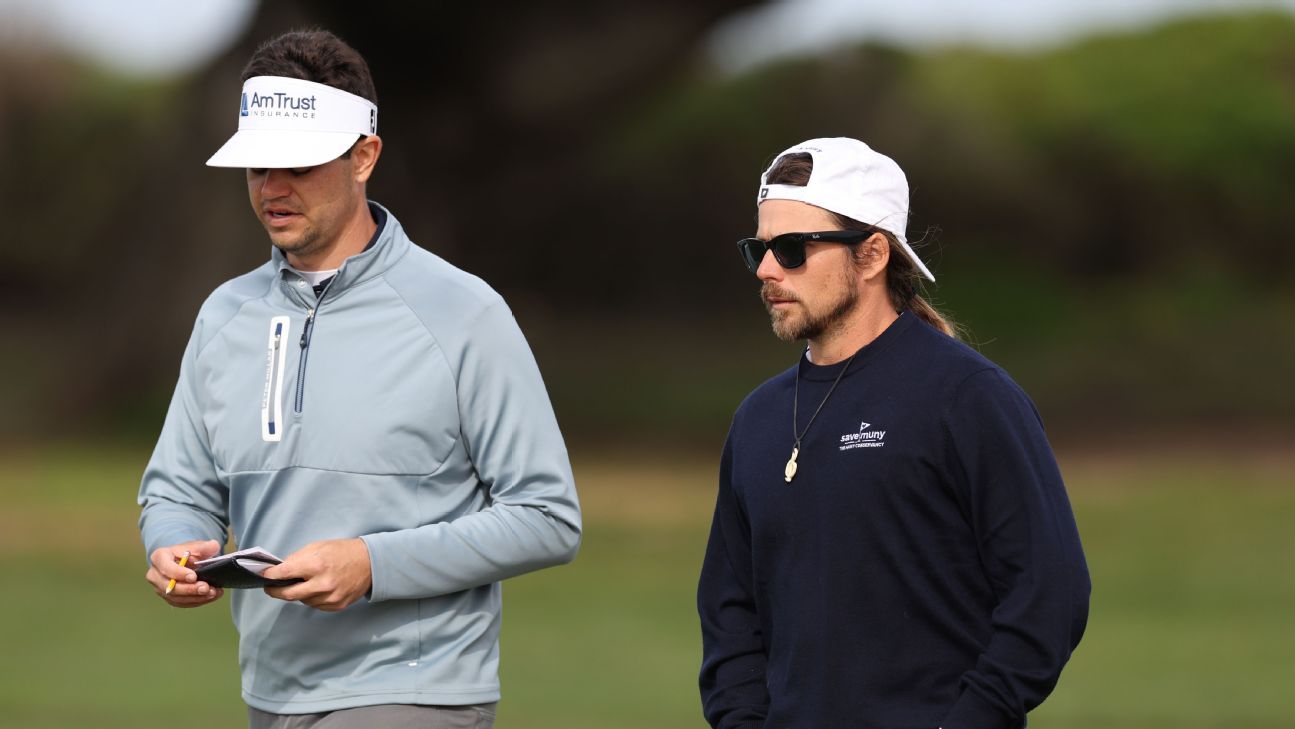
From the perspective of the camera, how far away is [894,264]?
4.30m

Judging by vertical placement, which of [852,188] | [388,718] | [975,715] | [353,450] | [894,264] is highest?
[852,188]

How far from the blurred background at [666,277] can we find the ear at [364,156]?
1314 mm

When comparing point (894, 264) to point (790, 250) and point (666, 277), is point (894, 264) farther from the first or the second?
→ point (666, 277)

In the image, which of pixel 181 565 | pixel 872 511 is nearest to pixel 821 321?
pixel 872 511

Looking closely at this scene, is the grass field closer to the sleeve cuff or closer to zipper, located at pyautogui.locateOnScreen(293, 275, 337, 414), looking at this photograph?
zipper, located at pyautogui.locateOnScreen(293, 275, 337, 414)

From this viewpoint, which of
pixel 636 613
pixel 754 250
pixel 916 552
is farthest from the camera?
pixel 636 613

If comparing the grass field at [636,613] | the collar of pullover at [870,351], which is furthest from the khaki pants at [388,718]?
the grass field at [636,613]

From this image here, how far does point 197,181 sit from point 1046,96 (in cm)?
1617

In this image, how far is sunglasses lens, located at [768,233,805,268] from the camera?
4180 millimetres

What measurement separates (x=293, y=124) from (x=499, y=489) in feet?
3.06

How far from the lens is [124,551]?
53.6 feet

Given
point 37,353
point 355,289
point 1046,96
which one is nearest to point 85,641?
point 355,289

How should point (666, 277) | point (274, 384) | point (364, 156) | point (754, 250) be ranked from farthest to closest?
point (666, 277) → point (364, 156) → point (274, 384) → point (754, 250)

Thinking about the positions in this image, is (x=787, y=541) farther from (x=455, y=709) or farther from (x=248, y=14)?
(x=248, y=14)
